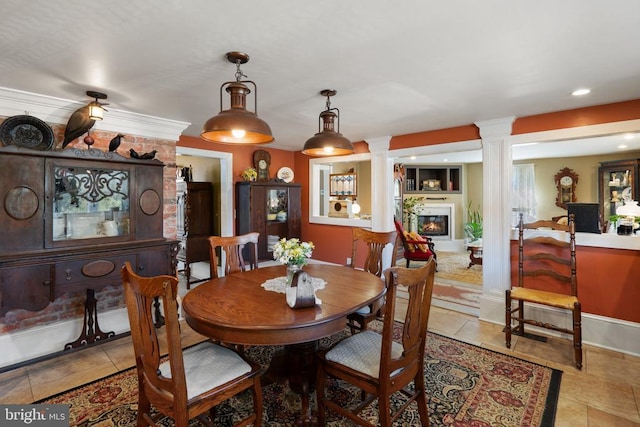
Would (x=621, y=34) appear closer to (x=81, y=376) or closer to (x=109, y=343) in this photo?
(x=81, y=376)

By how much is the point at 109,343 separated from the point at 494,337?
3.75 meters

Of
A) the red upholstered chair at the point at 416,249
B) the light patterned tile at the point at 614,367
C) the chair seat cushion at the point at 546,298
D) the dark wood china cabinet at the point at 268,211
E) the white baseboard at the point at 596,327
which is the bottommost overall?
the light patterned tile at the point at 614,367

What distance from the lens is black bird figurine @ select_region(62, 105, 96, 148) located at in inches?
102

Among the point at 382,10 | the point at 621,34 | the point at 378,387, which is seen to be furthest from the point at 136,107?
the point at 621,34

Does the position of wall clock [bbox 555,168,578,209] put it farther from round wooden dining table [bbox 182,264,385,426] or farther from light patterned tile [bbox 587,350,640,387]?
round wooden dining table [bbox 182,264,385,426]

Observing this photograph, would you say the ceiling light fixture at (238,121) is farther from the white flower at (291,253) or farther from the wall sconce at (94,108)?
the wall sconce at (94,108)

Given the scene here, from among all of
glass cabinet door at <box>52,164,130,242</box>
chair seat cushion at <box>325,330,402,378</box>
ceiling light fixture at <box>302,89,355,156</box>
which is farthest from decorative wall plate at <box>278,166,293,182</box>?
chair seat cushion at <box>325,330,402,378</box>

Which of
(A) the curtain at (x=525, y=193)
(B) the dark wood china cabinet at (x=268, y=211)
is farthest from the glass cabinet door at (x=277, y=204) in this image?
(A) the curtain at (x=525, y=193)

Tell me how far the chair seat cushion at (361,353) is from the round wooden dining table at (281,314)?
0.15m

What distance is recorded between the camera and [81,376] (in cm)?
244

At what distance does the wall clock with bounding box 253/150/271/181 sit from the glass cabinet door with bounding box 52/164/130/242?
2145 millimetres

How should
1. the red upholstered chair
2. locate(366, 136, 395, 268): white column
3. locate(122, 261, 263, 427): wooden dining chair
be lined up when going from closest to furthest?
locate(122, 261, 263, 427): wooden dining chair < locate(366, 136, 395, 268): white column < the red upholstered chair

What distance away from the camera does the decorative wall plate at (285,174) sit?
5336 mm

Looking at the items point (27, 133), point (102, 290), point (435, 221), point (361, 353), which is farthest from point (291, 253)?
point (435, 221)
